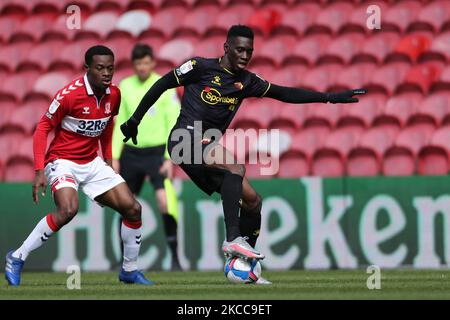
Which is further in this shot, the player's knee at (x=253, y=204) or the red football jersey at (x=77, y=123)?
the player's knee at (x=253, y=204)

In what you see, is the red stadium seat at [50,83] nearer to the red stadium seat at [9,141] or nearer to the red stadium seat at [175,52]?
the red stadium seat at [9,141]

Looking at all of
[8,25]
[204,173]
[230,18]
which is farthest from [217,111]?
[8,25]

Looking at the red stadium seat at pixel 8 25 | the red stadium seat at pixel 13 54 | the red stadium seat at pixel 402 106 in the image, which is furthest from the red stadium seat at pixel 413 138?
the red stadium seat at pixel 8 25

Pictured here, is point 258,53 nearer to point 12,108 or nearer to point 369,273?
point 12,108

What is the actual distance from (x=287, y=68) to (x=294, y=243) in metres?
3.33

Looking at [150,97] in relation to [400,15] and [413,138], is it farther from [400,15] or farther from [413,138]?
[400,15]

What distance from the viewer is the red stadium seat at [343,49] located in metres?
13.8

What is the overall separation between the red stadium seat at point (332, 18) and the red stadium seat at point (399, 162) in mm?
2706

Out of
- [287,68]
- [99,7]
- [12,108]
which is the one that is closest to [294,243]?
[287,68]

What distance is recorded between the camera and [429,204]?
11000mm

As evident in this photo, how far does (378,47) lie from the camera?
45.5ft

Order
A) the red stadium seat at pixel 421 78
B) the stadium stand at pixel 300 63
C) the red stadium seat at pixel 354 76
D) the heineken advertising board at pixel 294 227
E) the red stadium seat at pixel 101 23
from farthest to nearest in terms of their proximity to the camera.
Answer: the red stadium seat at pixel 101 23 < the red stadium seat at pixel 354 76 < the red stadium seat at pixel 421 78 < the stadium stand at pixel 300 63 < the heineken advertising board at pixel 294 227

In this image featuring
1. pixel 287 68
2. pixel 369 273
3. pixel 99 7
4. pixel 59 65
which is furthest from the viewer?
pixel 99 7
